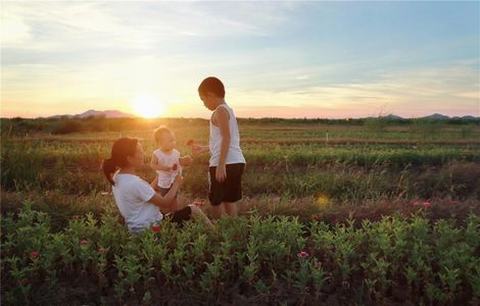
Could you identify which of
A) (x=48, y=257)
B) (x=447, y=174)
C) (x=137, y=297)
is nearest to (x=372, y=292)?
(x=137, y=297)

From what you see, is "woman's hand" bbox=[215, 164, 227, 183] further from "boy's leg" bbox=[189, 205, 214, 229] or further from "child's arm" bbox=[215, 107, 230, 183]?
"boy's leg" bbox=[189, 205, 214, 229]

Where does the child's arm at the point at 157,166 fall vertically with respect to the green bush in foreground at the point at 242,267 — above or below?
above

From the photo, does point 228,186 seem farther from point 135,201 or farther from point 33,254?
point 33,254

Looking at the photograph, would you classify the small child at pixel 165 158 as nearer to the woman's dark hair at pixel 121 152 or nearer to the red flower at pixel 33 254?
the woman's dark hair at pixel 121 152

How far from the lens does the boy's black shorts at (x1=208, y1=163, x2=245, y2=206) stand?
5.84 meters

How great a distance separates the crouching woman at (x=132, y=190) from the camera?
212 inches

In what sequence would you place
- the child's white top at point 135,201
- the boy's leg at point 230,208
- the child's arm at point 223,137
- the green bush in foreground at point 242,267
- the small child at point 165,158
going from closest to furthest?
the green bush in foreground at point 242,267
the child's white top at point 135,201
the child's arm at point 223,137
the boy's leg at point 230,208
the small child at point 165,158

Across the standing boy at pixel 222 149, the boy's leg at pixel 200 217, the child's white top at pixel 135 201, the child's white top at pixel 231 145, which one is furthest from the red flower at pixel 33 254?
the child's white top at pixel 231 145

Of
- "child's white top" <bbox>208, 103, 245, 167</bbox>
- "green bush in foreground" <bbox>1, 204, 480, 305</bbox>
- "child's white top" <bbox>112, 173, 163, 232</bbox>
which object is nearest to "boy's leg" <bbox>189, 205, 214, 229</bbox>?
"green bush in foreground" <bbox>1, 204, 480, 305</bbox>

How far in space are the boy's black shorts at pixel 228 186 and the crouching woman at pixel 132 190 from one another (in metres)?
0.41

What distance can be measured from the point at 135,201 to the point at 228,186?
0.97 m

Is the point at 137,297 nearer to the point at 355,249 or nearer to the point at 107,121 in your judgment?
the point at 355,249

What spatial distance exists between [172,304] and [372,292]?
5.05 ft

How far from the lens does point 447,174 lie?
11984 millimetres
